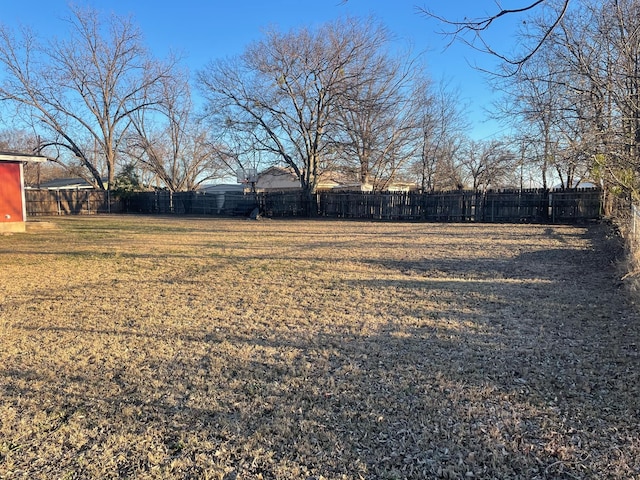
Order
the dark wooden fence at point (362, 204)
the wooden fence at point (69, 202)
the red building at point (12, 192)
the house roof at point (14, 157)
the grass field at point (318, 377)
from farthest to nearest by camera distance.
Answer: the wooden fence at point (69, 202), the dark wooden fence at point (362, 204), the red building at point (12, 192), the house roof at point (14, 157), the grass field at point (318, 377)

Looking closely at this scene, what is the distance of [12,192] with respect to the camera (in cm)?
1338

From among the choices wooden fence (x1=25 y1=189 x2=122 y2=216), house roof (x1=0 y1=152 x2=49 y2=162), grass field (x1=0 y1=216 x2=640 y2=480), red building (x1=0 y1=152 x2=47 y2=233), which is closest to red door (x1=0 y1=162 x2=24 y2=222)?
red building (x1=0 y1=152 x2=47 y2=233)

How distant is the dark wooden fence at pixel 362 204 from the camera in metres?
17.7

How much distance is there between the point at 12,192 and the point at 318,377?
47.8 ft

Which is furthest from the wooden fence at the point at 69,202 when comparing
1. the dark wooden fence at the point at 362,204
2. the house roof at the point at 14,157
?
the house roof at the point at 14,157

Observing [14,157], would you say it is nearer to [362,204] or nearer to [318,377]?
[318,377]

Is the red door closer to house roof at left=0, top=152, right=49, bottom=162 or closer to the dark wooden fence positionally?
house roof at left=0, top=152, right=49, bottom=162

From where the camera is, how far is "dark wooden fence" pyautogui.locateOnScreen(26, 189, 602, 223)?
17688mm

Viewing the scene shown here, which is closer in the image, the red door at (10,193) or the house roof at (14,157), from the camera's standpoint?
the house roof at (14,157)

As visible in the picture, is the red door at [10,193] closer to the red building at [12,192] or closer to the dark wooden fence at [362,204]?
the red building at [12,192]

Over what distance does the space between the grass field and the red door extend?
8255 millimetres

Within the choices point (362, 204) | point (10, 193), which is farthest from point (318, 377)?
point (362, 204)

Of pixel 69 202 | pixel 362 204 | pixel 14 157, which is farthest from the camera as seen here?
pixel 69 202

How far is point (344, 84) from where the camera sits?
21.6 meters
